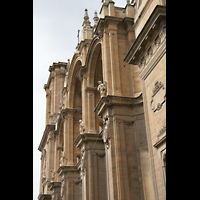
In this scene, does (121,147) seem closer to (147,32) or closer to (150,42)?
(150,42)

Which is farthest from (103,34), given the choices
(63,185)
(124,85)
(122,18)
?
(63,185)

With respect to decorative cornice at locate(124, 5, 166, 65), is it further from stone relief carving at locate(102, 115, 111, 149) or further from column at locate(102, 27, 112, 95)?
stone relief carving at locate(102, 115, 111, 149)

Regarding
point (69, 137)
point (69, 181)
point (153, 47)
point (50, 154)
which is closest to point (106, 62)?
point (153, 47)

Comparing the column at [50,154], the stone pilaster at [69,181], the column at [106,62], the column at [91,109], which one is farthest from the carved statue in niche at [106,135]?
the column at [50,154]

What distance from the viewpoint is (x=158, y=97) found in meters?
11.6

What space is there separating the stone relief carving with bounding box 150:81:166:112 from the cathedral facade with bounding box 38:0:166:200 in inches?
1.4

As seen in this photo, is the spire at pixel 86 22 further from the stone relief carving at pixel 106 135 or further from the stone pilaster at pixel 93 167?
A: the stone relief carving at pixel 106 135

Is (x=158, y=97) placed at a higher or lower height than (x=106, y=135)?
lower

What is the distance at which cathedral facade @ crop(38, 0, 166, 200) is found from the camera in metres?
11.6

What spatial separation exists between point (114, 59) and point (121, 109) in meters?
3.37

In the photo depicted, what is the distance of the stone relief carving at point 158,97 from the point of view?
11.2 m

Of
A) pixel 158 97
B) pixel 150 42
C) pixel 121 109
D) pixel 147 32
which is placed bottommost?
pixel 158 97

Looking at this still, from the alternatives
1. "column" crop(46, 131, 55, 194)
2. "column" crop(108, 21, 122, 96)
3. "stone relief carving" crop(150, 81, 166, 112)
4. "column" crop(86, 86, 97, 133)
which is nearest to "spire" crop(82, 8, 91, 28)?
"column" crop(86, 86, 97, 133)
